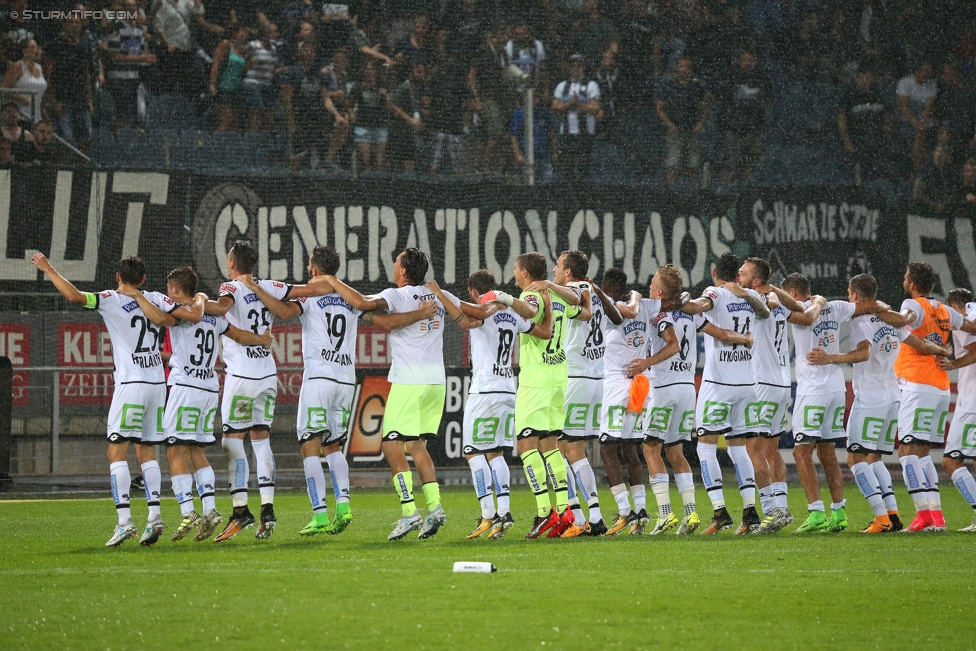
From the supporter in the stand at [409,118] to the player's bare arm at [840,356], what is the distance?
9627 mm

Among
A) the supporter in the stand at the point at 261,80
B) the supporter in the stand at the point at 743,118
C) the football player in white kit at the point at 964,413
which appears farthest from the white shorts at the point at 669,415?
the supporter in the stand at the point at 261,80

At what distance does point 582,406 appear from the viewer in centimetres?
1087

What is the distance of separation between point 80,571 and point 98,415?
941 centimetres

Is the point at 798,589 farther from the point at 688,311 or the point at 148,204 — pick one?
the point at 148,204

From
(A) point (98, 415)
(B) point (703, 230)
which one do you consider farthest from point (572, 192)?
(A) point (98, 415)

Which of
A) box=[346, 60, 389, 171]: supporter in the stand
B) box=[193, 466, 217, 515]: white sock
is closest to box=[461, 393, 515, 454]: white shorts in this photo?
box=[193, 466, 217, 515]: white sock

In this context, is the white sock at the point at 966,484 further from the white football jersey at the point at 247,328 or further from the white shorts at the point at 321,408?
the white football jersey at the point at 247,328

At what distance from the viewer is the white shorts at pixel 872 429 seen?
11258mm

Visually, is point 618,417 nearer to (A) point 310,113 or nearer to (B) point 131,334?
(B) point 131,334

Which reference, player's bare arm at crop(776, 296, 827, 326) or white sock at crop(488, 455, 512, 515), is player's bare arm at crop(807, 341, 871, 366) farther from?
white sock at crop(488, 455, 512, 515)

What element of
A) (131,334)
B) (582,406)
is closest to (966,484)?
(582,406)

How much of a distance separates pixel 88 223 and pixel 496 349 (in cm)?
943

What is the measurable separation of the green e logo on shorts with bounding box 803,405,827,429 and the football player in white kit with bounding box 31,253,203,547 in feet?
17.6

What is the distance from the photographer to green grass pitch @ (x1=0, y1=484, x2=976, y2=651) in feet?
19.4
